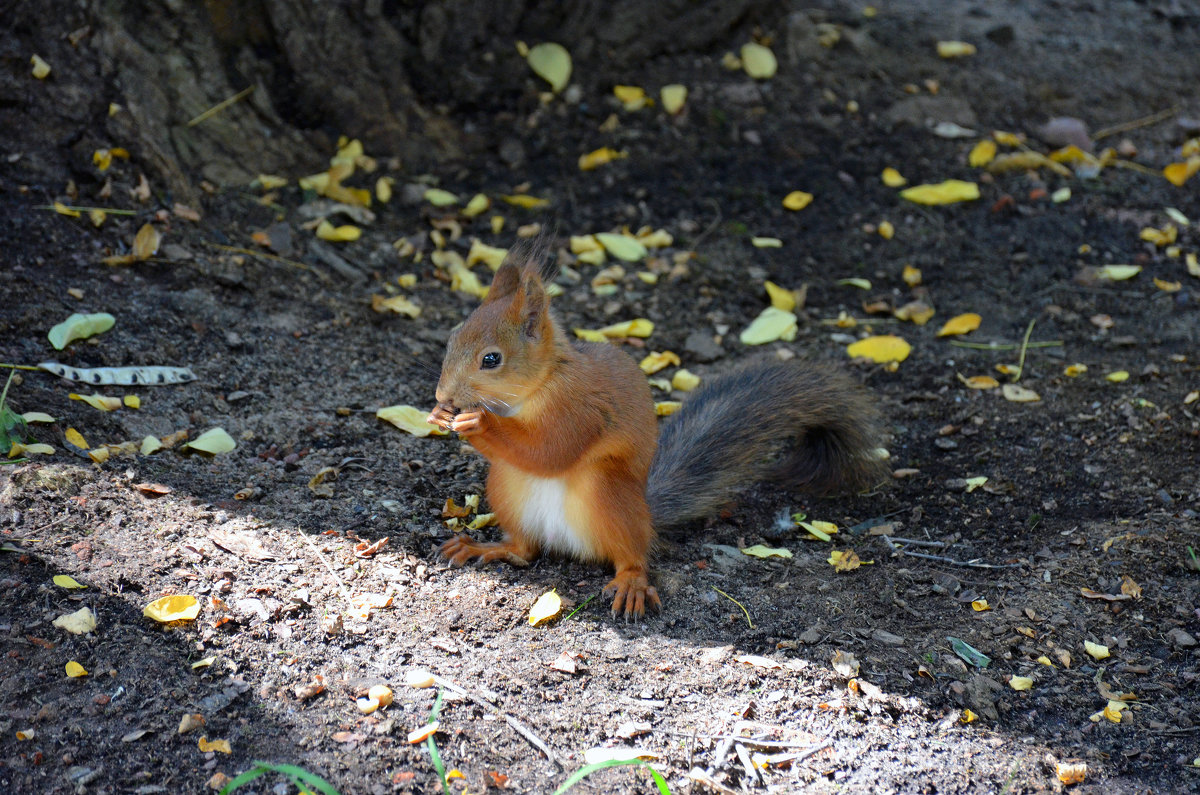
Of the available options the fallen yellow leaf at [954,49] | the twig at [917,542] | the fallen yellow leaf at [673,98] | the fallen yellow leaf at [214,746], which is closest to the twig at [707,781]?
the fallen yellow leaf at [214,746]

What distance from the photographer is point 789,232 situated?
4.16 metres

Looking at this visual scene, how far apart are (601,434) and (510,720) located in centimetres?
67

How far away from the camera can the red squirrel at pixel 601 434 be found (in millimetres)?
2195

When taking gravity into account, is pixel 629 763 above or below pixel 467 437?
below

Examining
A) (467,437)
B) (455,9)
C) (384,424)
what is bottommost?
(384,424)

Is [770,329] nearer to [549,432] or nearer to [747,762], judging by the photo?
[549,432]

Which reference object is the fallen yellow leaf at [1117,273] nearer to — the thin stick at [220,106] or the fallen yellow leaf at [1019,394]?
the fallen yellow leaf at [1019,394]

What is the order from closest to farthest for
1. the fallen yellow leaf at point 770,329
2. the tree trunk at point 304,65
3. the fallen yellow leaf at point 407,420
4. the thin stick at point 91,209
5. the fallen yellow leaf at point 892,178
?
the fallen yellow leaf at point 407,420 < the thin stick at point 91,209 < the tree trunk at point 304,65 < the fallen yellow leaf at point 770,329 < the fallen yellow leaf at point 892,178

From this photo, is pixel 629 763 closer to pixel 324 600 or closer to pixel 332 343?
pixel 324 600

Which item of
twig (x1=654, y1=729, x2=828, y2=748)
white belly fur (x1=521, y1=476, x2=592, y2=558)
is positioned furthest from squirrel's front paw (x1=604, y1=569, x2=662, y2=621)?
twig (x1=654, y1=729, x2=828, y2=748)

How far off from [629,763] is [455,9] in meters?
3.40

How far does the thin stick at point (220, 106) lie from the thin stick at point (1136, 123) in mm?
3706

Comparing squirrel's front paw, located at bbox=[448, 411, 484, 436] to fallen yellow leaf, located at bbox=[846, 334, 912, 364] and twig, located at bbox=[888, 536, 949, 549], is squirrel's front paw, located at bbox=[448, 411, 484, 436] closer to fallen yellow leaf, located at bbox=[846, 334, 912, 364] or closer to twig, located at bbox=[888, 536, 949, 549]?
twig, located at bbox=[888, 536, 949, 549]

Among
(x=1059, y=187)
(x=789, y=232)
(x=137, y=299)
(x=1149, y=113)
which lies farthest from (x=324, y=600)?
(x=1149, y=113)
